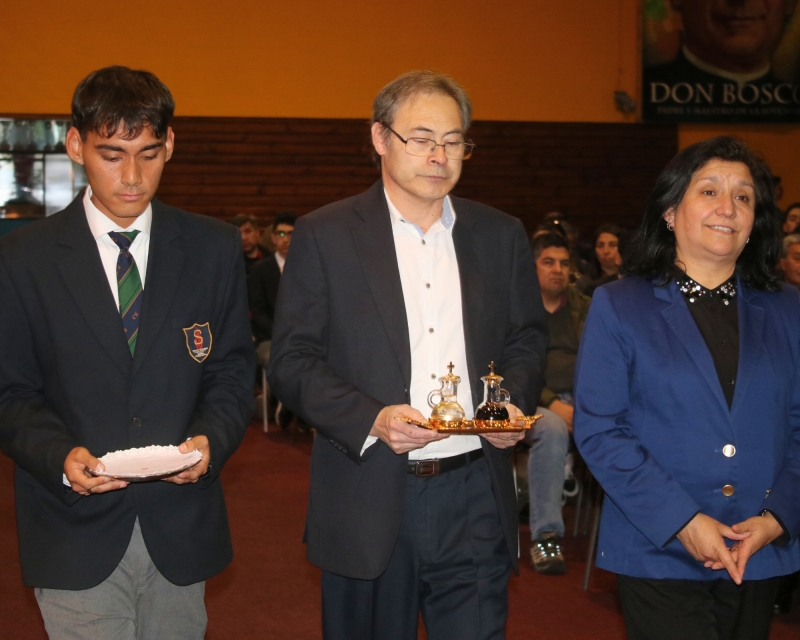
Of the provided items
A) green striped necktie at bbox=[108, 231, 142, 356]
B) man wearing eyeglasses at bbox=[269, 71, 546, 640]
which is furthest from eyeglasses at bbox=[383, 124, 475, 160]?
green striped necktie at bbox=[108, 231, 142, 356]

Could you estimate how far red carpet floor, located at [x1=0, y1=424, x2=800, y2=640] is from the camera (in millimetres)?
4199

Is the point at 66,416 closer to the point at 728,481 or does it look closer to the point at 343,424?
the point at 343,424

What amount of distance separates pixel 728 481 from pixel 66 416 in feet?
5.35

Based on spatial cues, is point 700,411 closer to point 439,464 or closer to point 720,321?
point 720,321

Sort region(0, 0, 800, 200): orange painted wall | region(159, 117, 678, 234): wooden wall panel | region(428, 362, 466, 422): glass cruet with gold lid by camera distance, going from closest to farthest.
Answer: region(428, 362, 466, 422): glass cruet with gold lid < region(0, 0, 800, 200): orange painted wall < region(159, 117, 678, 234): wooden wall panel

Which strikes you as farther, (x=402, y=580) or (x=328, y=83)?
(x=328, y=83)

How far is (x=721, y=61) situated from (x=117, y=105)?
41.9 ft

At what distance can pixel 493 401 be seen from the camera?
2.40 metres

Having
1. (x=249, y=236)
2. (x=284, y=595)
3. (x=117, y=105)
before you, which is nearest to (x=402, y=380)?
(x=117, y=105)

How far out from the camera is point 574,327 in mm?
5328

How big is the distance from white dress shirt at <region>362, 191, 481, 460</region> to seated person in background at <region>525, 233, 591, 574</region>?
2167mm

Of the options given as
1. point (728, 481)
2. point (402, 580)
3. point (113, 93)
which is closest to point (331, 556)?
point (402, 580)

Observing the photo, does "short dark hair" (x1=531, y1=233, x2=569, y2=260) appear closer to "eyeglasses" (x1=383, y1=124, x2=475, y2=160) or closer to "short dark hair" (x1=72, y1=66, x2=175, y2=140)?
"eyeglasses" (x1=383, y1=124, x2=475, y2=160)

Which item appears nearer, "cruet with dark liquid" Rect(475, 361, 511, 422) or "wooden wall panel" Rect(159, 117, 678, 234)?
"cruet with dark liquid" Rect(475, 361, 511, 422)
